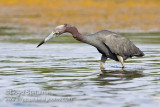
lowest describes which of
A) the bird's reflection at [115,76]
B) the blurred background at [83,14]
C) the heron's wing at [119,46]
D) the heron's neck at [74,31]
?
the bird's reflection at [115,76]

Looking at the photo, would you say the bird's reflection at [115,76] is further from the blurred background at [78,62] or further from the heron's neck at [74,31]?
the heron's neck at [74,31]

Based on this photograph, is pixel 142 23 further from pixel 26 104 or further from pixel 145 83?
pixel 26 104

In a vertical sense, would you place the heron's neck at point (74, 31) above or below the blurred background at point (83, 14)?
below

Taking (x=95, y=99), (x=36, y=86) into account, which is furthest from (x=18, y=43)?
(x=95, y=99)

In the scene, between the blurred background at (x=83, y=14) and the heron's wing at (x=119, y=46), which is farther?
the blurred background at (x=83, y=14)

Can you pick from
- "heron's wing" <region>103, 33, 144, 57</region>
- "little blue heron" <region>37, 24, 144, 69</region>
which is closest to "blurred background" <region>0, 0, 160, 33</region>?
"heron's wing" <region>103, 33, 144, 57</region>

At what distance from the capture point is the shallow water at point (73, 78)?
8.46 meters

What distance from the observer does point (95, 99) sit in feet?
27.9

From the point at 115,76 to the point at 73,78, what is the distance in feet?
2.94

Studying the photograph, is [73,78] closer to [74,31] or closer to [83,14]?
[74,31]

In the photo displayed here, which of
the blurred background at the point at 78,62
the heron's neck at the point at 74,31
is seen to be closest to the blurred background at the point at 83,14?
the blurred background at the point at 78,62

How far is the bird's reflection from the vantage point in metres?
10.5

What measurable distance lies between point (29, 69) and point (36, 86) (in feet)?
8.29

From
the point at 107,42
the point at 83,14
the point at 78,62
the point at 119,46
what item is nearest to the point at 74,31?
the point at 107,42
